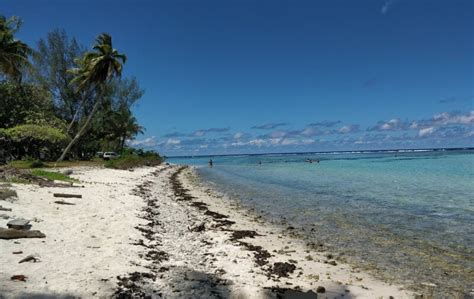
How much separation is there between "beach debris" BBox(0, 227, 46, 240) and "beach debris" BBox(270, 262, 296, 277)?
17.9 feet

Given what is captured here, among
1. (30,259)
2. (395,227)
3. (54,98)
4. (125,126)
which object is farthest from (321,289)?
→ (125,126)

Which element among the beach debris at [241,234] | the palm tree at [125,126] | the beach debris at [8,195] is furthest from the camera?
the palm tree at [125,126]

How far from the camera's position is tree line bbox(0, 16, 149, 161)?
38.8 metres

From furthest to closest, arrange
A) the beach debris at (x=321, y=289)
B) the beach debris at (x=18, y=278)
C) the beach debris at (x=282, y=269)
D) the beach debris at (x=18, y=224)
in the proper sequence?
the beach debris at (x=18, y=224), the beach debris at (x=282, y=269), the beach debris at (x=321, y=289), the beach debris at (x=18, y=278)

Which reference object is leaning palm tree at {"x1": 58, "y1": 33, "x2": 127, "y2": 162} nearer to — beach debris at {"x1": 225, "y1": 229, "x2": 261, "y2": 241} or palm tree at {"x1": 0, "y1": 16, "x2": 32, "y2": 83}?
palm tree at {"x1": 0, "y1": 16, "x2": 32, "y2": 83}

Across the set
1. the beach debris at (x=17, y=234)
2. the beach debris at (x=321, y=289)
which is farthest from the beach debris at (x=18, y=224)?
the beach debris at (x=321, y=289)

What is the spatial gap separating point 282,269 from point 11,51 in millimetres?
40162

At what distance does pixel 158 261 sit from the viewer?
9.02 metres

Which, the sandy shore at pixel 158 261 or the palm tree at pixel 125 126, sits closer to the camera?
the sandy shore at pixel 158 261

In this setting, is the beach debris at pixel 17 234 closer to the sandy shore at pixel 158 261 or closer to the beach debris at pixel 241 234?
the sandy shore at pixel 158 261

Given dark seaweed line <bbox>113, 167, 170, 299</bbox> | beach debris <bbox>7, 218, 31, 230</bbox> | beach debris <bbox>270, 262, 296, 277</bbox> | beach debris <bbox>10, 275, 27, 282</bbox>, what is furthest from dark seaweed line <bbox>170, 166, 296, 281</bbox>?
beach debris <bbox>7, 218, 31, 230</bbox>

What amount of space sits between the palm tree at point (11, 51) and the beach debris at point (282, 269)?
3622cm

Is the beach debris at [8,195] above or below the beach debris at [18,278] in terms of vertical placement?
above

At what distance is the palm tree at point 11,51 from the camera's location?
36219 millimetres
